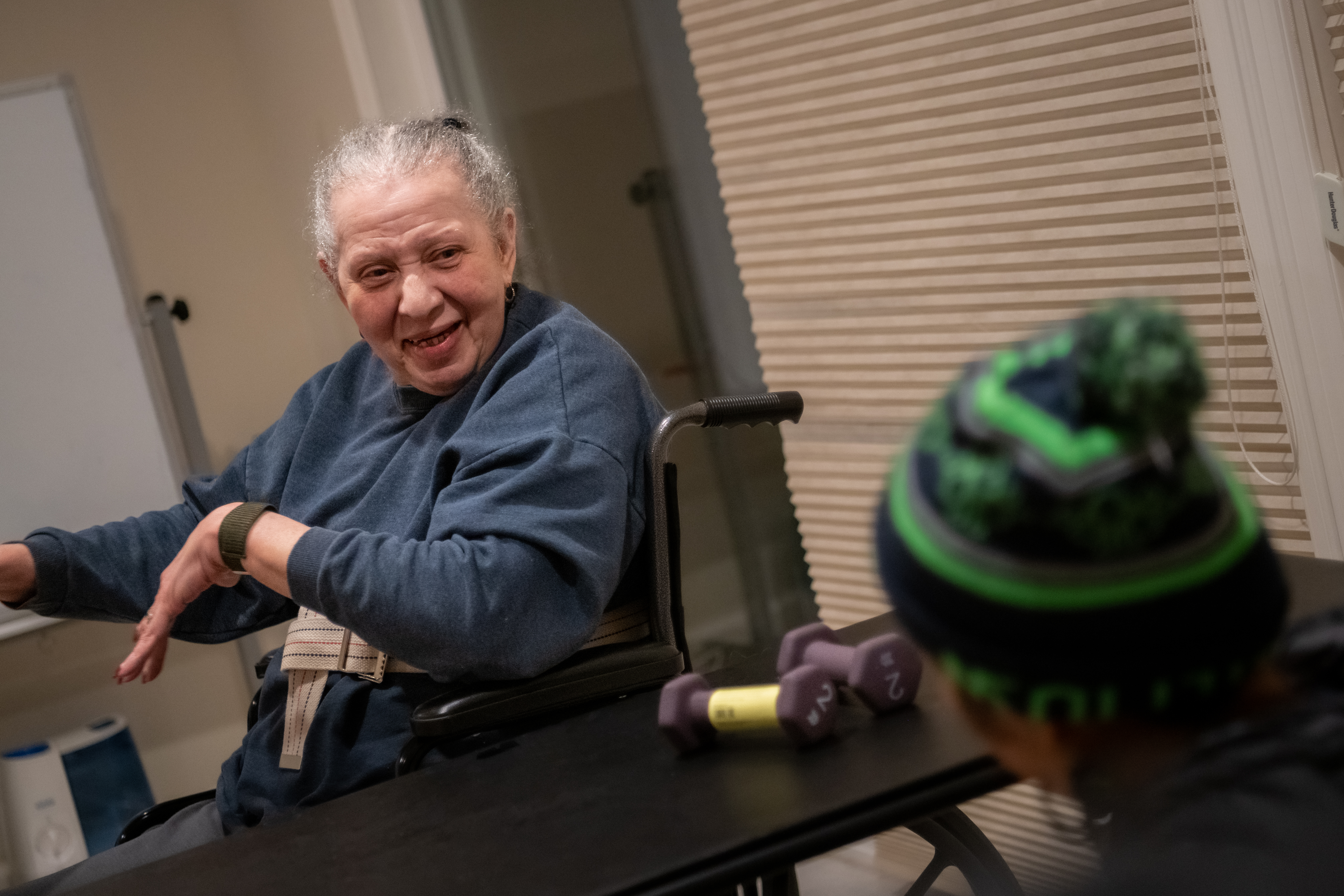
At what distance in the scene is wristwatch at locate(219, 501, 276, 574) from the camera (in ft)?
4.30

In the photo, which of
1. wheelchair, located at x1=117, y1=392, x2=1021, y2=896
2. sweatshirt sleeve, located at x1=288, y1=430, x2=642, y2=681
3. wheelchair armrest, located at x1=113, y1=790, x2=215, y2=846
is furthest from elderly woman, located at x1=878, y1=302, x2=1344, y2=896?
wheelchair armrest, located at x1=113, y1=790, x2=215, y2=846

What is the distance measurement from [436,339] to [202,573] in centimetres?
39

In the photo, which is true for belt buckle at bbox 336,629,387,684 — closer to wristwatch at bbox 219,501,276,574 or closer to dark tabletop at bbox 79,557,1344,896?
wristwatch at bbox 219,501,276,574

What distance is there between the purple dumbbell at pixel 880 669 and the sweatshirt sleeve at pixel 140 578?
3.10 feet

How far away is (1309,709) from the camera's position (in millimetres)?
545

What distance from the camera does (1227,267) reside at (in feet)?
4.91

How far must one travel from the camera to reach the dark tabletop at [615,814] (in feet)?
2.76

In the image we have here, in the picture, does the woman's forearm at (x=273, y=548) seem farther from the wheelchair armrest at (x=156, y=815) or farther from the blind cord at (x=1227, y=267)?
the blind cord at (x=1227, y=267)

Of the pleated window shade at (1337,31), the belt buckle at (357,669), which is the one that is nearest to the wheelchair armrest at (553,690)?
the belt buckle at (357,669)

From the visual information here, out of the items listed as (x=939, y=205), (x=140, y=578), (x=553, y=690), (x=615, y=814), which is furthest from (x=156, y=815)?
(x=939, y=205)

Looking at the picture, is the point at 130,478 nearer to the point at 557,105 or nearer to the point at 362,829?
the point at 557,105

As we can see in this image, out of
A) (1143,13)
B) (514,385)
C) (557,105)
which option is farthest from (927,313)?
(557,105)

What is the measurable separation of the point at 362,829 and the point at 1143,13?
1316 mm

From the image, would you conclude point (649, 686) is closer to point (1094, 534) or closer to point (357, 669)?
point (357, 669)
